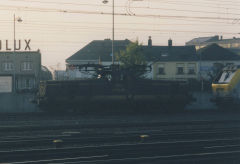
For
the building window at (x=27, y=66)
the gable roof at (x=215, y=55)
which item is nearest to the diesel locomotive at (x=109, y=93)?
the gable roof at (x=215, y=55)

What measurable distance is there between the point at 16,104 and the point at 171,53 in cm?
4004

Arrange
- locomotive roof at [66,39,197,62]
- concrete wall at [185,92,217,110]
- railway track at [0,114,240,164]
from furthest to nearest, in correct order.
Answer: locomotive roof at [66,39,197,62] < concrete wall at [185,92,217,110] < railway track at [0,114,240,164]

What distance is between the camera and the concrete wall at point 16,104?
888 inches

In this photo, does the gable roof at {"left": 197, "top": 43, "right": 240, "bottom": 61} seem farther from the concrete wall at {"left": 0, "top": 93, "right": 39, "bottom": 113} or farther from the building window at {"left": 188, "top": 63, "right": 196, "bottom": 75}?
the concrete wall at {"left": 0, "top": 93, "right": 39, "bottom": 113}

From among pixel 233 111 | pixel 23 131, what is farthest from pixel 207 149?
pixel 233 111

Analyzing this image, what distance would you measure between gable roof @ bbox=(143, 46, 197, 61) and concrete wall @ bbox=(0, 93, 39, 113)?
34436 millimetres

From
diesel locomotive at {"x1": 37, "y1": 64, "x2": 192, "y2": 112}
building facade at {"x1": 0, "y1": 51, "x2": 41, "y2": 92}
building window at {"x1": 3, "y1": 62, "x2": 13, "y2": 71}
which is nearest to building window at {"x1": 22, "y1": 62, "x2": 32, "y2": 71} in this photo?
building facade at {"x1": 0, "y1": 51, "x2": 41, "y2": 92}

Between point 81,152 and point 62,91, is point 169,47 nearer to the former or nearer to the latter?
point 62,91

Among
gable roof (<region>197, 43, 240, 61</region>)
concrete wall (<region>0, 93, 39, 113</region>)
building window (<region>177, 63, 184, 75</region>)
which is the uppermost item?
gable roof (<region>197, 43, 240, 61</region>)

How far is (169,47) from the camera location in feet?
196

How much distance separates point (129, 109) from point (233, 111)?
307 inches

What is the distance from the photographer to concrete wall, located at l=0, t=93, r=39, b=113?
2256cm

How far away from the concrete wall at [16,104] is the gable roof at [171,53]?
34436mm

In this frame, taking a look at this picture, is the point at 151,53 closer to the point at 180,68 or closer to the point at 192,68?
the point at 180,68
